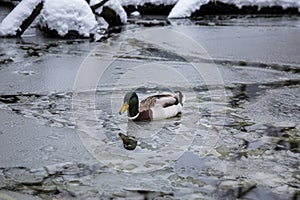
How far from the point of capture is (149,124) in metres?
4.69

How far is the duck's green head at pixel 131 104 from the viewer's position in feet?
15.0

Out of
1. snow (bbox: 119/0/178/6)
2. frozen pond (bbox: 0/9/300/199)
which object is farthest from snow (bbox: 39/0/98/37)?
snow (bbox: 119/0/178/6)

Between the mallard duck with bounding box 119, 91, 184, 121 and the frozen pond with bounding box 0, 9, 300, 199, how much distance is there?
0.09 m

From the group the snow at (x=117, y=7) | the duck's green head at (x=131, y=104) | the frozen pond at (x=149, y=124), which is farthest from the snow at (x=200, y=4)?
the duck's green head at (x=131, y=104)

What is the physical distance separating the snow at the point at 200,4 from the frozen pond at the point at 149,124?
405cm

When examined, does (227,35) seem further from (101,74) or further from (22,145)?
(22,145)

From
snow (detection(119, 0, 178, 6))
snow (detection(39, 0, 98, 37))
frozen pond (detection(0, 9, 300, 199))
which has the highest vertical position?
Result: snow (detection(119, 0, 178, 6))

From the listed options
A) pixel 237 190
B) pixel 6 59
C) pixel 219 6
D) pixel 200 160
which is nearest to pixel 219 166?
pixel 200 160

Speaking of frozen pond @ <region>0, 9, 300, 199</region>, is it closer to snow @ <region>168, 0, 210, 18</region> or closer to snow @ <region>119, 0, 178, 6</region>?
snow @ <region>168, 0, 210, 18</region>

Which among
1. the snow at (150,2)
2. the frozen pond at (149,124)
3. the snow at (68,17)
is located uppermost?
the snow at (150,2)

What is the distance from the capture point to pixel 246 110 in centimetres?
515

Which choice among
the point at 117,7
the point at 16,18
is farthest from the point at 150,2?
the point at 16,18

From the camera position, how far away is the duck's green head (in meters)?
4.59

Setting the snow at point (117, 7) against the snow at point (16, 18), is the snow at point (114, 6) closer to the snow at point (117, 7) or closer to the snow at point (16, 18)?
the snow at point (117, 7)
